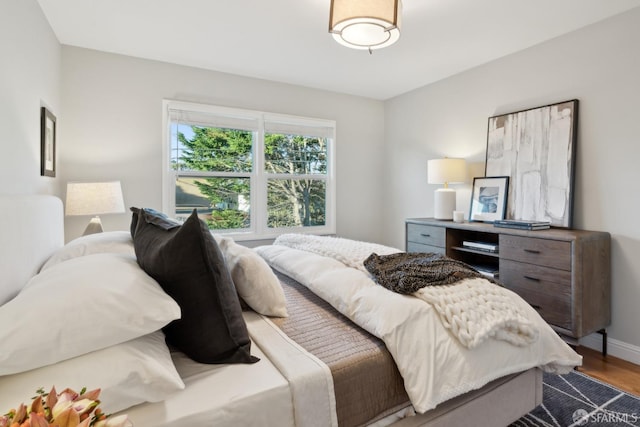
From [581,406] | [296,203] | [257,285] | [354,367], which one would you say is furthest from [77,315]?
[296,203]

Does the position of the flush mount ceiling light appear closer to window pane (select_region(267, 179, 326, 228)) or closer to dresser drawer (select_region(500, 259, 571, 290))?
dresser drawer (select_region(500, 259, 571, 290))

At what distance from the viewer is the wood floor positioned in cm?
208

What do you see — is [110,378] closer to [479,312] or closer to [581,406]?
[479,312]

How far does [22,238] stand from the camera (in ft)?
4.39

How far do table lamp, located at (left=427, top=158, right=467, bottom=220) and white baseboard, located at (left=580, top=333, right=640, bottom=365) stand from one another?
1461 millimetres

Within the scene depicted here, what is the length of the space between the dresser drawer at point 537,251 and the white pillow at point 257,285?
2006 mm

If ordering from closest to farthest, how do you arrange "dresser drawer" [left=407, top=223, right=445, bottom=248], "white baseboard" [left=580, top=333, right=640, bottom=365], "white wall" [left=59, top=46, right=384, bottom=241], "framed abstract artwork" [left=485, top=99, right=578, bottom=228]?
"white baseboard" [left=580, top=333, right=640, bottom=365], "framed abstract artwork" [left=485, top=99, right=578, bottom=228], "white wall" [left=59, top=46, right=384, bottom=241], "dresser drawer" [left=407, top=223, right=445, bottom=248]

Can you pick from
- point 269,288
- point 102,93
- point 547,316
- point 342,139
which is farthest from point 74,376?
point 342,139

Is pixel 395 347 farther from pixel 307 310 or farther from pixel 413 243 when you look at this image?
pixel 413 243

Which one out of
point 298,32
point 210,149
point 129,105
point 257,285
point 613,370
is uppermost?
point 298,32

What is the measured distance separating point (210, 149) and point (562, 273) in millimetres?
3311

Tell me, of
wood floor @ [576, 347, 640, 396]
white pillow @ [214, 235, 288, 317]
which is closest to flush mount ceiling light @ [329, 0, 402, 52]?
white pillow @ [214, 235, 288, 317]

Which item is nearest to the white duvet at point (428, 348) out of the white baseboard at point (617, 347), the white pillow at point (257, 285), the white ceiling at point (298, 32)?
the white pillow at point (257, 285)

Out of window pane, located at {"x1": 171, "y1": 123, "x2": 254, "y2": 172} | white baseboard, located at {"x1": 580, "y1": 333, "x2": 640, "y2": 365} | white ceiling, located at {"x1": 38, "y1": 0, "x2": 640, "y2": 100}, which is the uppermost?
white ceiling, located at {"x1": 38, "y1": 0, "x2": 640, "y2": 100}
